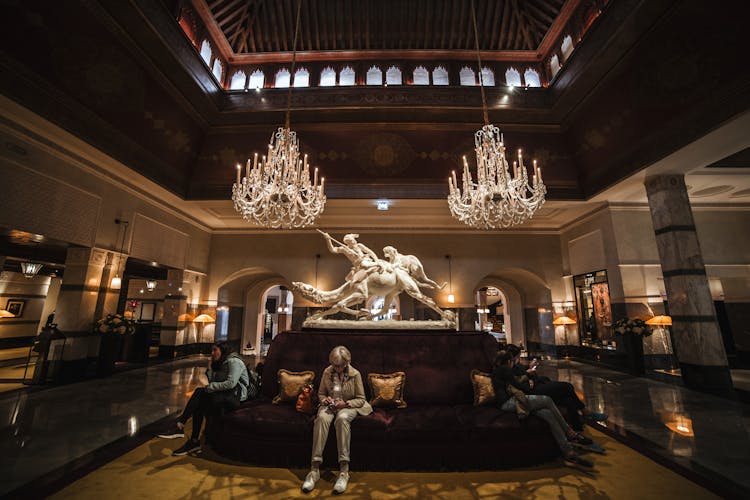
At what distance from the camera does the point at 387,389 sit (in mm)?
3266

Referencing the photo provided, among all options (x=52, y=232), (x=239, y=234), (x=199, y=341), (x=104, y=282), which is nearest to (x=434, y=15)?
(x=239, y=234)

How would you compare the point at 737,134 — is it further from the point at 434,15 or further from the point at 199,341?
the point at 199,341

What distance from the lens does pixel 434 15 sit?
25.7 ft

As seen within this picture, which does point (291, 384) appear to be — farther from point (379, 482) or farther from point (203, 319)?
point (203, 319)

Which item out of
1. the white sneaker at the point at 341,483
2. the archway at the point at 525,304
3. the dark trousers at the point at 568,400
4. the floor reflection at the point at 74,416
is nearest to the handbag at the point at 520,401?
the dark trousers at the point at 568,400

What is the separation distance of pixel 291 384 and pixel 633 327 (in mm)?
8136

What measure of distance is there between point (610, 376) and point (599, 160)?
17.1 feet

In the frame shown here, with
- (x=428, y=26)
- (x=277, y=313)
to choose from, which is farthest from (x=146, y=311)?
(x=428, y=26)

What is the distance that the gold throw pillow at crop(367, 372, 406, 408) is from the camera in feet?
10.5

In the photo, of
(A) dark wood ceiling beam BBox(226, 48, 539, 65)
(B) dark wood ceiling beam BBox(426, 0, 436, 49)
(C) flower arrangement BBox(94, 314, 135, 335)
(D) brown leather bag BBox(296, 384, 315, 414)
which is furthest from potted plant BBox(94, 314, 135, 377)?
(B) dark wood ceiling beam BBox(426, 0, 436, 49)

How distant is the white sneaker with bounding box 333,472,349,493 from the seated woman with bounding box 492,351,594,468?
1693mm

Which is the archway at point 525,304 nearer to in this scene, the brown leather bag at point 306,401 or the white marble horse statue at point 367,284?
the white marble horse statue at point 367,284

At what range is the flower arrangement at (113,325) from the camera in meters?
6.50

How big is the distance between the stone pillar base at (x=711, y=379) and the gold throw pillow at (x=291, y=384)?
7365mm
